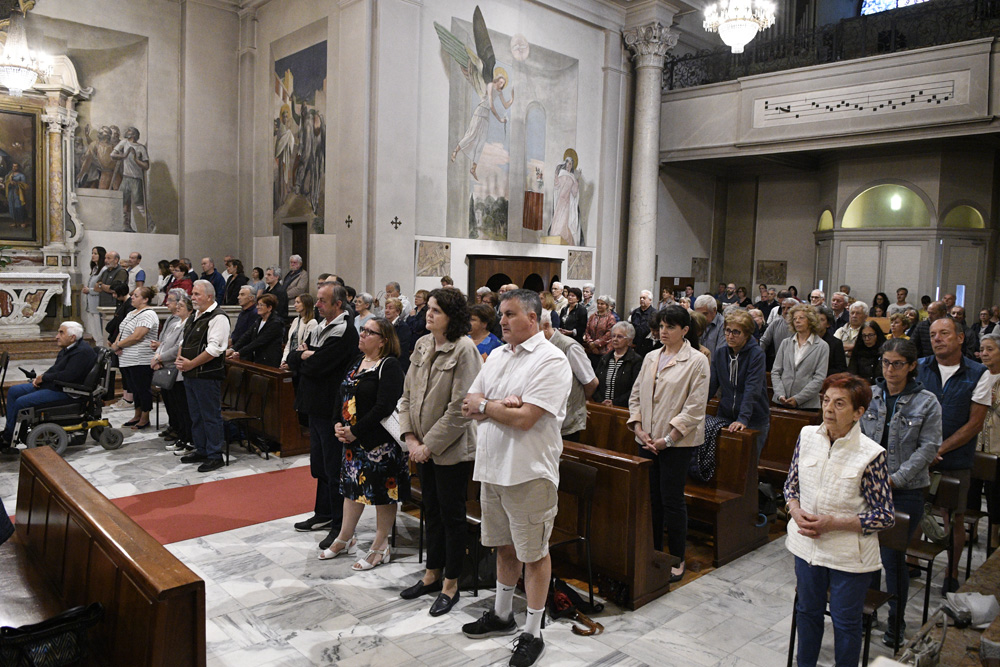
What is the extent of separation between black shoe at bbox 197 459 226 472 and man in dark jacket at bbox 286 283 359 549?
2023mm

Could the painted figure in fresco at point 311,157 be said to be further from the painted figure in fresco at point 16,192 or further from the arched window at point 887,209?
the arched window at point 887,209

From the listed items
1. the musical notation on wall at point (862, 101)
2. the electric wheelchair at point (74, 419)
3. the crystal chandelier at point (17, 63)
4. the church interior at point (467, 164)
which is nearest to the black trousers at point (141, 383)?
the church interior at point (467, 164)

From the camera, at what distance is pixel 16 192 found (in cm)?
1195

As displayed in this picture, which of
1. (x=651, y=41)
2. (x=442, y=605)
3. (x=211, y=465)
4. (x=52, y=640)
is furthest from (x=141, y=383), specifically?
(x=651, y=41)

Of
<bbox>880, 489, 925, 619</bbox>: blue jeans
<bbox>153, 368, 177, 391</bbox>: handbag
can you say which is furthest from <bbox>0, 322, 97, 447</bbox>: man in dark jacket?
<bbox>880, 489, 925, 619</bbox>: blue jeans

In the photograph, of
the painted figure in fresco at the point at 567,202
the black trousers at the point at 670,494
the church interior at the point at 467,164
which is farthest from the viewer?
the painted figure in fresco at the point at 567,202

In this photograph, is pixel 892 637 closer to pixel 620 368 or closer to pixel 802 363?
pixel 802 363

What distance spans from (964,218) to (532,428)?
13.6 metres

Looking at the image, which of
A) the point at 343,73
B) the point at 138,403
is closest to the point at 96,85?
the point at 343,73

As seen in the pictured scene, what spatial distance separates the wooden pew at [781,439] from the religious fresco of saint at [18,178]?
11.8 m

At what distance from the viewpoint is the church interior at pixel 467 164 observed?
10.7 m

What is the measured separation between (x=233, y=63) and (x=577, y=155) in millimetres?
6835

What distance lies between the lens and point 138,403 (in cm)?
822

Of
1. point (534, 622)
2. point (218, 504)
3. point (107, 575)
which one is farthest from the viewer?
point (218, 504)
